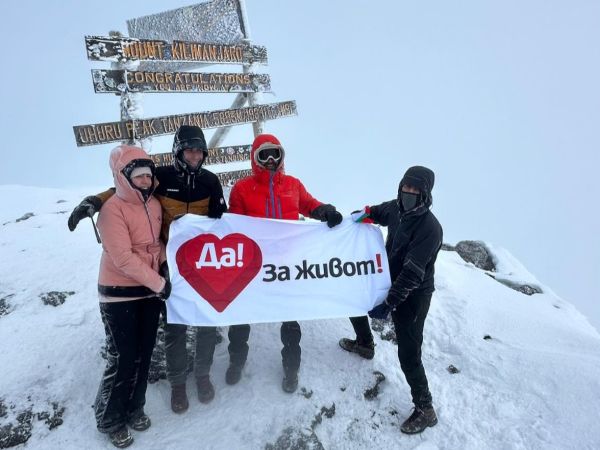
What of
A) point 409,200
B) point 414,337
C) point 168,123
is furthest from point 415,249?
point 168,123

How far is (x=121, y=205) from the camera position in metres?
3.39

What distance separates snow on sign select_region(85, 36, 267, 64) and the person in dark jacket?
4.03 meters

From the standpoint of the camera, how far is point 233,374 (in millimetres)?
4582

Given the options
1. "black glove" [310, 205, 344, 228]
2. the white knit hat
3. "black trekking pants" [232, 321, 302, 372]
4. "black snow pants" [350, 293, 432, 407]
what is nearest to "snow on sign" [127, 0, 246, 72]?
"black glove" [310, 205, 344, 228]

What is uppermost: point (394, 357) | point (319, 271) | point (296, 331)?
point (319, 271)

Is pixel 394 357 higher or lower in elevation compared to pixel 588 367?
higher

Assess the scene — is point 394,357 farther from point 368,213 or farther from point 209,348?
point 209,348

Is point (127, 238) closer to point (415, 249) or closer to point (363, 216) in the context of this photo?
point (363, 216)

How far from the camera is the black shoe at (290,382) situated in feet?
14.6

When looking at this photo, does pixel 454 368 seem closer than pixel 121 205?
No

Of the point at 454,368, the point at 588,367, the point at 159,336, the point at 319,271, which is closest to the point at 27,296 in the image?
the point at 159,336

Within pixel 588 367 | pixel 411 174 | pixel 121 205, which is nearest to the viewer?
pixel 121 205

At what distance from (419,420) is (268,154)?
12.4ft

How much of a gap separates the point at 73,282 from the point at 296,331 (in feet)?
13.8
